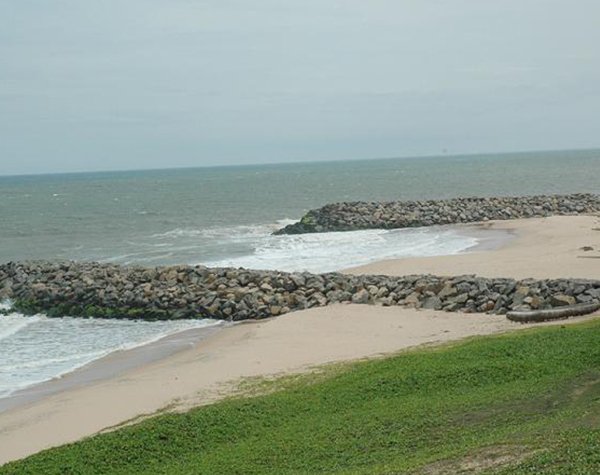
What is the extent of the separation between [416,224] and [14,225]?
3526 cm

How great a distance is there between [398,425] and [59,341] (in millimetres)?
13611

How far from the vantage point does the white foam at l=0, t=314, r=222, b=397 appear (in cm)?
1773

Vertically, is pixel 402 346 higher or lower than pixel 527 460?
lower

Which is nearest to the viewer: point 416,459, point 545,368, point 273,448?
point 416,459

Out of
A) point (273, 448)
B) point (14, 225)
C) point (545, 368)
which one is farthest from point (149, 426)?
point (14, 225)

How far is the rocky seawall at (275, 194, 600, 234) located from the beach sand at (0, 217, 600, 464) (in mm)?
21952

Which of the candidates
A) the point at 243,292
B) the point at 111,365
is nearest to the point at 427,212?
the point at 243,292

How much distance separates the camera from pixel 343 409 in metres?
11.5

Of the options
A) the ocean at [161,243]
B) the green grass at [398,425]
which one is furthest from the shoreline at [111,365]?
the green grass at [398,425]

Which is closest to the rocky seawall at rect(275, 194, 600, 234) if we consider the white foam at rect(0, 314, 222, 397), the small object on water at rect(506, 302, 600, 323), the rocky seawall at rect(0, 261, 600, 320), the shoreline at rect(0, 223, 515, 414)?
the rocky seawall at rect(0, 261, 600, 320)

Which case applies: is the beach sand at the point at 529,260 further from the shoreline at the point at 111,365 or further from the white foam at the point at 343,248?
the shoreline at the point at 111,365

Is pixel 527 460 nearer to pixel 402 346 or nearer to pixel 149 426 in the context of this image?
pixel 149 426

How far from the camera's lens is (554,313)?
18.1 metres

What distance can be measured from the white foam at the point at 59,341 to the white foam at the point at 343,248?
9229mm
